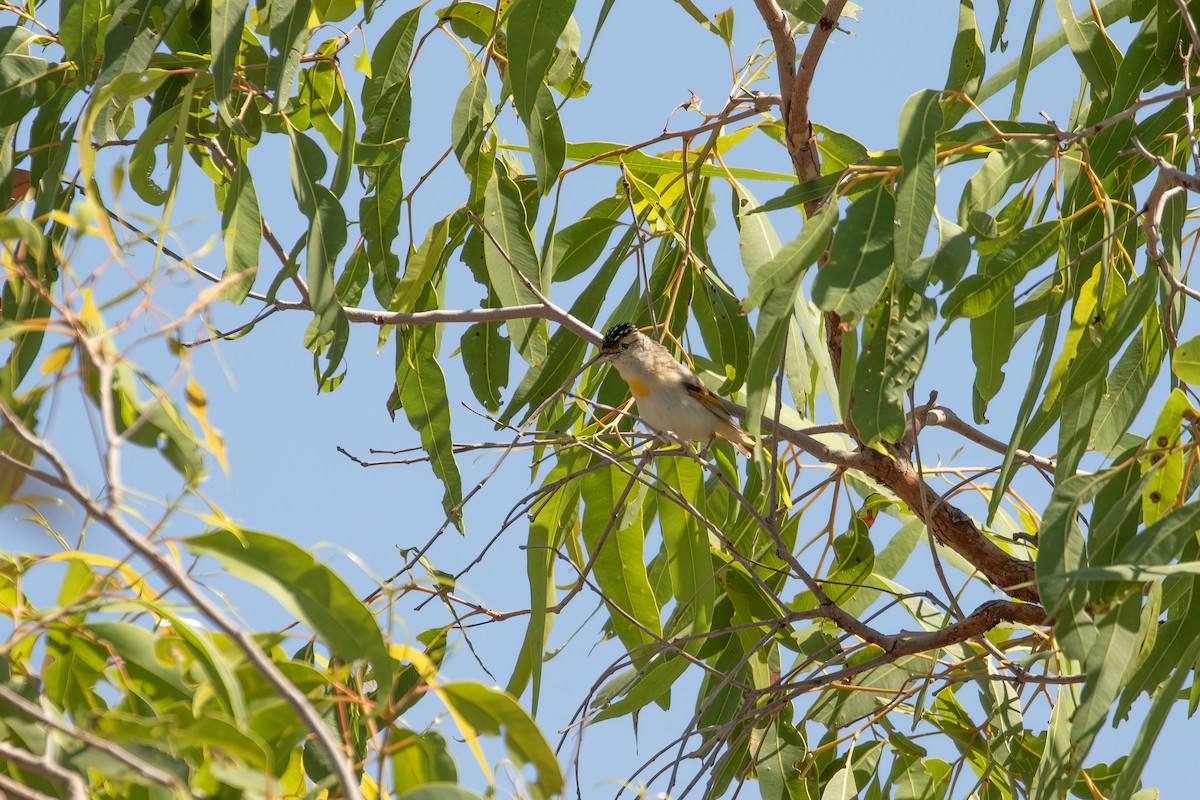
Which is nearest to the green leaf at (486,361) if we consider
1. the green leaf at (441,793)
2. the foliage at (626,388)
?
the foliage at (626,388)

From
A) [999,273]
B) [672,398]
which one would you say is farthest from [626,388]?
[999,273]

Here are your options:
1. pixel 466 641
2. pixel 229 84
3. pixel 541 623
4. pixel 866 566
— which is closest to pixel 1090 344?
pixel 866 566

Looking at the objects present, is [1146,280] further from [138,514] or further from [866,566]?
[138,514]

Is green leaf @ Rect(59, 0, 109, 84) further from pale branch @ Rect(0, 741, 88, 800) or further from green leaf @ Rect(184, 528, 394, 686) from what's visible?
pale branch @ Rect(0, 741, 88, 800)

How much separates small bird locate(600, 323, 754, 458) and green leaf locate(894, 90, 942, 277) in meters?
1.41

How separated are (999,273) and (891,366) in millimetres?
320

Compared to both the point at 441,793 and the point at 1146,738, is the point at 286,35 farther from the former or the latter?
the point at 1146,738

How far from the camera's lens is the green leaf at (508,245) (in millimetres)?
2881

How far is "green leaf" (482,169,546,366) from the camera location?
9.45 ft

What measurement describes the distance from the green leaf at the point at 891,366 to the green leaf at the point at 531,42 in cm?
83

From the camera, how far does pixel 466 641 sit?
2.86m

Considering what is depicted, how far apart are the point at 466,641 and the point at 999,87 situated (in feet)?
6.57

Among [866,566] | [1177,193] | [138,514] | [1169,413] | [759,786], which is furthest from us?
[866,566]

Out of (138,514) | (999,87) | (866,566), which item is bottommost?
(138,514)
